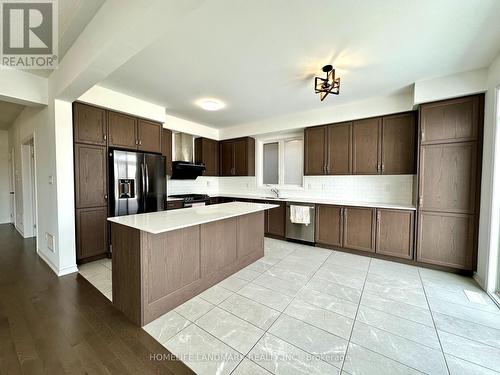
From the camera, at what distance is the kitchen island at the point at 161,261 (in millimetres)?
1775

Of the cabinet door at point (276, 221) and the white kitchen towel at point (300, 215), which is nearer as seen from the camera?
the white kitchen towel at point (300, 215)

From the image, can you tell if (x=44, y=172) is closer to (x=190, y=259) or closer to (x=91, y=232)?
(x=91, y=232)

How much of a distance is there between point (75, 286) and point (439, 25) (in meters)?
4.52

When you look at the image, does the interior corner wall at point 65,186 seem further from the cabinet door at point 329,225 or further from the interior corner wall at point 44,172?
the cabinet door at point 329,225

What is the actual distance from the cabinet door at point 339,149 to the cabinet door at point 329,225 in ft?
2.33

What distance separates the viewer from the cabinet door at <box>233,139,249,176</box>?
5.10 m

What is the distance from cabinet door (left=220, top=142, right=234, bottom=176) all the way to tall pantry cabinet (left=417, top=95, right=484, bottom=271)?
377cm

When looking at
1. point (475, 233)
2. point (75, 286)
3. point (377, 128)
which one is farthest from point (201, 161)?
point (475, 233)

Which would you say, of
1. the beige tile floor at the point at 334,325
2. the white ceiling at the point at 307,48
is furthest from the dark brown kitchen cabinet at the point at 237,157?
the beige tile floor at the point at 334,325

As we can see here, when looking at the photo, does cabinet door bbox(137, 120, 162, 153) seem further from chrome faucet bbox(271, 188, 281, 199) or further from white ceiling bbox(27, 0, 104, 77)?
chrome faucet bbox(271, 188, 281, 199)

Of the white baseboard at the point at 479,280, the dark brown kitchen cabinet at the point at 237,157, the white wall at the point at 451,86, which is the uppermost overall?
the white wall at the point at 451,86

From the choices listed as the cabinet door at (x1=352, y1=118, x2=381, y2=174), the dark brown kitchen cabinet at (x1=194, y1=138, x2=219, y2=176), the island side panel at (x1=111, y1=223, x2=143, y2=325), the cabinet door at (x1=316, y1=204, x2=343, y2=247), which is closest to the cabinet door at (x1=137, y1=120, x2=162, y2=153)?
the dark brown kitchen cabinet at (x1=194, y1=138, x2=219, y2=176)

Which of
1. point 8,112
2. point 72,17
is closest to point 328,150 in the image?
point 72,17

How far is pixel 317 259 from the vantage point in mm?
3299
